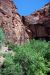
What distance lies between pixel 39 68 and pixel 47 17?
1105 inches

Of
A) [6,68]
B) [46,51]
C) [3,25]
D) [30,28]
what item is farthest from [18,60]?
[30,28]

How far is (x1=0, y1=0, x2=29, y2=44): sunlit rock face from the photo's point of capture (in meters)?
26.7

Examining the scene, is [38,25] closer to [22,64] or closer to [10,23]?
[10,23]

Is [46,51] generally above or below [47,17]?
below

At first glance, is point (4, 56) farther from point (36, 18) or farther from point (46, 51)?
point (36, 18)

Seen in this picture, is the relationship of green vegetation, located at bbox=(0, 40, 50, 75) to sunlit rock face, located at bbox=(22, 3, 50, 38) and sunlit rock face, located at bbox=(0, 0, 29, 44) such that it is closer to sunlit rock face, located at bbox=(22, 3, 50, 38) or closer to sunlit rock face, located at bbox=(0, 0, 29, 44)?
sunlit rock face, located at bbox=(0, 0, 29, 44)

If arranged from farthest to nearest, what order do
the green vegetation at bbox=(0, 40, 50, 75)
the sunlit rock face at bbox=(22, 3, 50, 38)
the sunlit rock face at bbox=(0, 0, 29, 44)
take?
the sunlit rock face at bbox=(22, 3, 50, 38) < the sunlit rock face at bbox=(0, 0, 29, 44) < the green vegetation at bbox=(0, 40, 50, 75)

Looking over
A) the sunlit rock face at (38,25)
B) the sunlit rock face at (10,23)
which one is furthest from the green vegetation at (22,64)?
the sunlit rock face at (38,25)

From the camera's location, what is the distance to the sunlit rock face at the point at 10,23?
87.6 ft

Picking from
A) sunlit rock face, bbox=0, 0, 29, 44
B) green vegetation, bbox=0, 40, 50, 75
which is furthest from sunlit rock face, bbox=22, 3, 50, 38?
green vegetation, bbox=0, 40, 50, 75

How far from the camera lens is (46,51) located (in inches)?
1149

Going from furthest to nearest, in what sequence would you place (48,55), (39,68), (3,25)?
(48,55) → (3,25) → (39,68)

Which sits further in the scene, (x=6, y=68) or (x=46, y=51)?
(x=46, y=51)

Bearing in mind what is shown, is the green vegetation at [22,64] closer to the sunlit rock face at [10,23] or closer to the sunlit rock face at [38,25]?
the sunlit rock face at [10,23]
